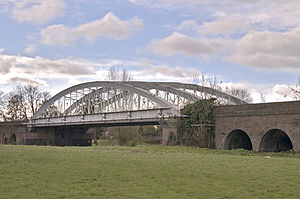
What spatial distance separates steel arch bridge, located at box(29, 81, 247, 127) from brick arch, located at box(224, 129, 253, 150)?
6.36 metres

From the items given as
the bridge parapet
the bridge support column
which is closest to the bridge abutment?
the bridge support column

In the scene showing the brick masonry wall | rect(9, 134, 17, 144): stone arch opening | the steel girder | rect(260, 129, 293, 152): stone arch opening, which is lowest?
rect(9, 134, 17, 144): stone arch opening

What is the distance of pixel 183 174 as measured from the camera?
14.1 m

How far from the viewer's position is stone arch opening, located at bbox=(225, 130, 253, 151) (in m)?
32.8

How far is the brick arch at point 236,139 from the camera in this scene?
3272 centimetres

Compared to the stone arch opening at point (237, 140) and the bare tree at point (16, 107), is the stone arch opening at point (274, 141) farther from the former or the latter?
the bare tree at point (16, 107)

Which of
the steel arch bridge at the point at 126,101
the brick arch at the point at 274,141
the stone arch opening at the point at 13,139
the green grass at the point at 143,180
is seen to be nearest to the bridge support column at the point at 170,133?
the steel arch bridge at the point at 126,101

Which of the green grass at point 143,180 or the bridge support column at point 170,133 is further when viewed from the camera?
the bridge support column at point 170,133

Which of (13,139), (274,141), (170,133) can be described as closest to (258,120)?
(274,141)

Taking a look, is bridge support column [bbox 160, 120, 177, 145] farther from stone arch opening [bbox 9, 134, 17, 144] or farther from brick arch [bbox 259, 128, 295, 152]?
stone arch opening [bbox 9, 134, 17, 144]

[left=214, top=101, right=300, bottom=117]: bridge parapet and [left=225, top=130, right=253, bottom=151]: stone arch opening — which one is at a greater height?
[left=214, top=101, right=300, bottom=117]: bridge parapet

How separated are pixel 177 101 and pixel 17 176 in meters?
34.3

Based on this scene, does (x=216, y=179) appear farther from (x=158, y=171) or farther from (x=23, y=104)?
(x=23, y=104)

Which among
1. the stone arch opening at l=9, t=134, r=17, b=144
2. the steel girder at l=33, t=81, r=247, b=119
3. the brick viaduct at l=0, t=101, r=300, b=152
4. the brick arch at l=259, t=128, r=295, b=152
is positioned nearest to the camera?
the brick viaduct at l=0, t=101, r=300, b=152
